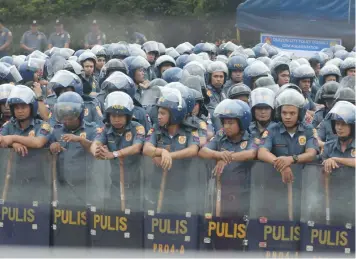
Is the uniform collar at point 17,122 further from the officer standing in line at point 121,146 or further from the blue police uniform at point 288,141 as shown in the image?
the blue police uniform at point 288,141

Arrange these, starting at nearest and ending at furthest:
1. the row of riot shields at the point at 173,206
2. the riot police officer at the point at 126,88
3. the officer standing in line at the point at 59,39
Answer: the row of riot shields at the point at 173,206
the riot police officer at the point at 126,88
the officer standing in line at the point at 59,39

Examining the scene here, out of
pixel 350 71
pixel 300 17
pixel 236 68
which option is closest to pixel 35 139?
pixel 236 68

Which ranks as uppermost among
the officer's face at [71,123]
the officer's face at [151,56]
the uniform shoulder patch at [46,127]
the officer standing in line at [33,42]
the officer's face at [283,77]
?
the officer standing in line at [33,42]

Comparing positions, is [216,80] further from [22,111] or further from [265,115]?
[22,111]

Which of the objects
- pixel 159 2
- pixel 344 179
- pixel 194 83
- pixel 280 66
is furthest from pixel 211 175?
pixel 159 2

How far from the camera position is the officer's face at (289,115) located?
985 centimetres

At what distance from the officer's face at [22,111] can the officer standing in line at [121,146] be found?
90 cm

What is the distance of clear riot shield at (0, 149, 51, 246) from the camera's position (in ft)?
32.5

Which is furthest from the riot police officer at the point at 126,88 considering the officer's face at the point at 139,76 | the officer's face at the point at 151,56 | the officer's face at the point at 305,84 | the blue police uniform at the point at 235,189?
the officer's face at the point at 151,56

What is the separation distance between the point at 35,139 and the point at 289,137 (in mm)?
2521

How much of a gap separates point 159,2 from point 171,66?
767 inches

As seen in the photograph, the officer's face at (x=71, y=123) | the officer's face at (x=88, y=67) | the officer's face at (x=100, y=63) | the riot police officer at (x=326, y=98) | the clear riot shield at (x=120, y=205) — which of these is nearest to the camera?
the clear riot shield at (x=120, y=205)

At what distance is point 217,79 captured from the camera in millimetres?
13984

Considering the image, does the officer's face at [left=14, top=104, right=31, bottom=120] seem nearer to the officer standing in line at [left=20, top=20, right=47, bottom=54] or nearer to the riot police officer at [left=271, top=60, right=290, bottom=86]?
the riot police officer at [left=271, top=60, right=290, bottom=86]
